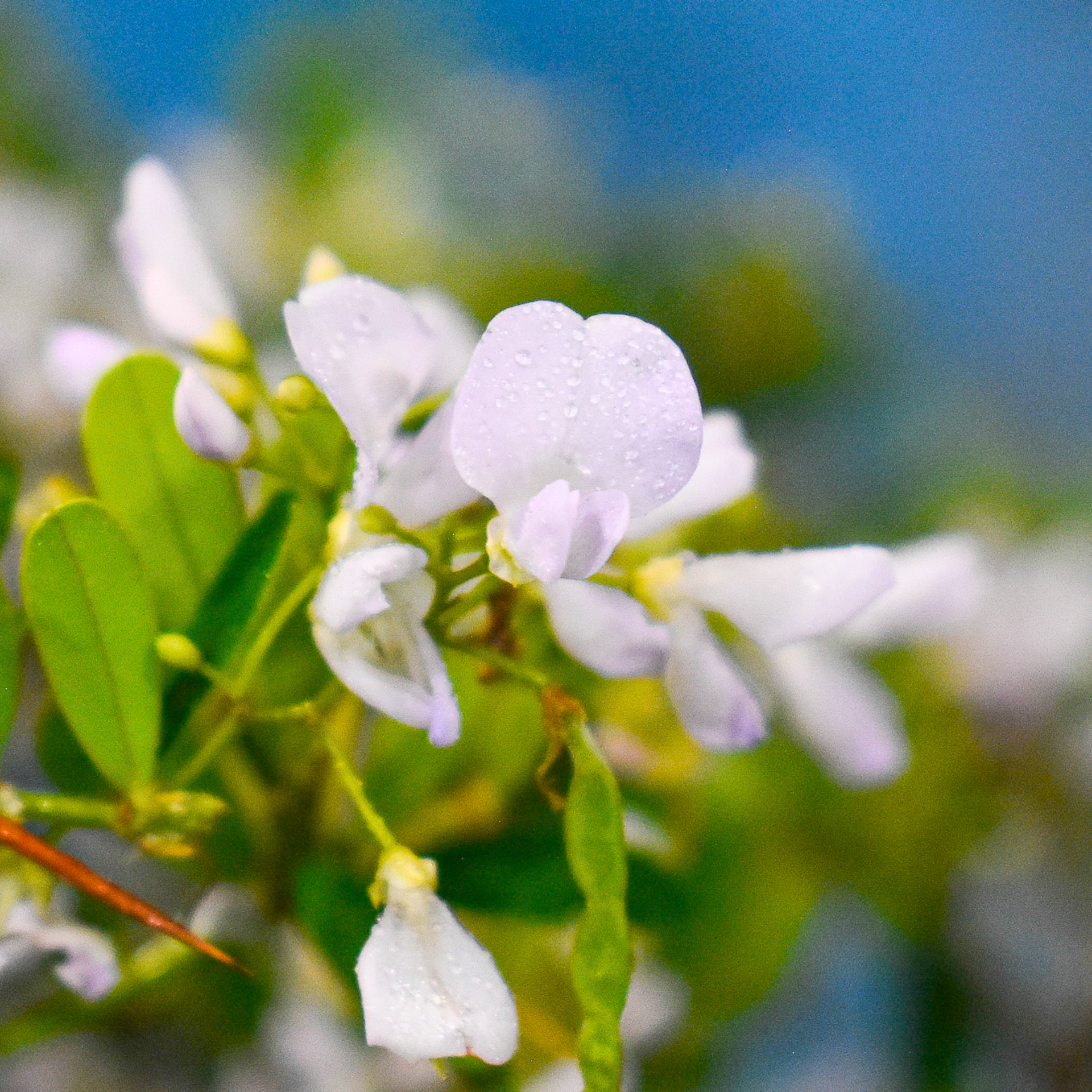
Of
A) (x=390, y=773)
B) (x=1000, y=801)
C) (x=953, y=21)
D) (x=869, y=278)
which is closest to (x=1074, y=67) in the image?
(x=953, y=21)

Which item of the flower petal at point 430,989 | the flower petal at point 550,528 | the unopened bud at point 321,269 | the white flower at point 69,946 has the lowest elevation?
the white flower at point 69,946

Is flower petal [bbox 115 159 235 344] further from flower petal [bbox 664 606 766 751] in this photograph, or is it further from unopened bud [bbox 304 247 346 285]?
flower petal [bbox 664 606 766 751]

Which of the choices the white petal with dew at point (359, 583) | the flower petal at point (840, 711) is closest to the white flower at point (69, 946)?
the white petal with dew at point (359, 583)

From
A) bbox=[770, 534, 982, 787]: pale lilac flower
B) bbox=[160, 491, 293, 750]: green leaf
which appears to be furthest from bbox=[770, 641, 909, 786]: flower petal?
bbox=[160, 491, 293, 750]: green leaf

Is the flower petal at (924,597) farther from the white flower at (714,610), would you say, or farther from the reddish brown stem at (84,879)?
the reddish brown stem at (84,879)

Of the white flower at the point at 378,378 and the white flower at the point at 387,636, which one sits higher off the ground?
the white flower at the point at 378,378

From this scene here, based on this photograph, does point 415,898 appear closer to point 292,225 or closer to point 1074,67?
point 292,225
